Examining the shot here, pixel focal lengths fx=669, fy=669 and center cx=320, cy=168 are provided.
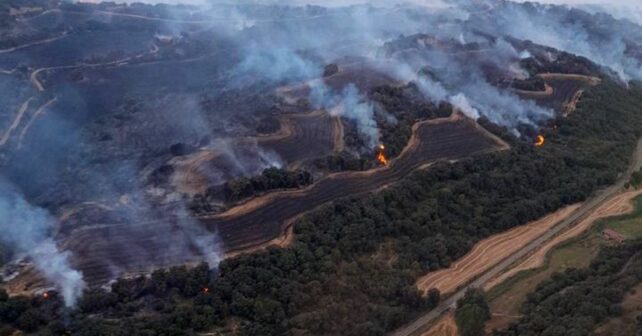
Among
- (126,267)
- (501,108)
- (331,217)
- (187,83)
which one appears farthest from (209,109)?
(501,108)

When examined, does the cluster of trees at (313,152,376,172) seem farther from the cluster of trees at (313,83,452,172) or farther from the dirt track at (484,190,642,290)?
the dirt track at (484,190,642,290)

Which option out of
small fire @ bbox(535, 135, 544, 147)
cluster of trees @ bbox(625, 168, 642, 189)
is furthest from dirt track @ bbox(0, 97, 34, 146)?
cluster of trees @ bbox(625, 168, 642, 189)

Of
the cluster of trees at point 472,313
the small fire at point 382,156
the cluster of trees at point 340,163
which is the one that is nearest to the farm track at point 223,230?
the small fire at point 382,156

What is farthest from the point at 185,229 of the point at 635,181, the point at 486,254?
the point at 635,181

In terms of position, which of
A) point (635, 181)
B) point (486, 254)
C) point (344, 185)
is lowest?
point (486, 254)

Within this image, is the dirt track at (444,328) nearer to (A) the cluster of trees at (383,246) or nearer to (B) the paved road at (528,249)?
(B) the paved road at (528,249)

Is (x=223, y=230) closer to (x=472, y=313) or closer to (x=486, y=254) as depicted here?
(x=472, y=313)

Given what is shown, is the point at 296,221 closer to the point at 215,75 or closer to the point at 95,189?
the point at 95,189
